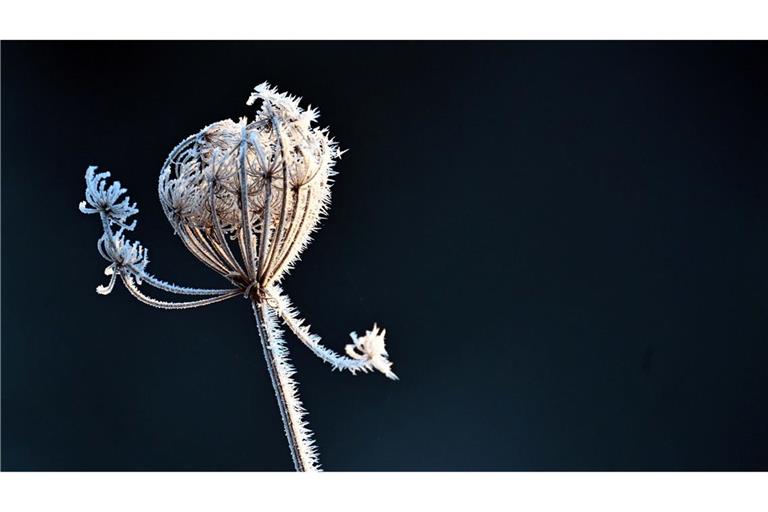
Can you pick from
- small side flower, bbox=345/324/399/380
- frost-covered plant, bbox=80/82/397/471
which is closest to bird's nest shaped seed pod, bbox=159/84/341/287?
frost-covered plant, bbox=80/82/397/471

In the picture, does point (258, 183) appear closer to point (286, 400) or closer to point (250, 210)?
point (250, 210)

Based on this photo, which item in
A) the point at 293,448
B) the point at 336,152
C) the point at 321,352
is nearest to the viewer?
the point at 321,352

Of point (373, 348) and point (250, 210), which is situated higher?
point (250, 210)

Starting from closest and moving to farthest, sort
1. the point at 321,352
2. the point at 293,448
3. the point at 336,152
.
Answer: the point at 321,352
the point at 293,448
the point at 336,152

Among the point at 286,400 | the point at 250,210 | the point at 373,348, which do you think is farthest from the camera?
the point at 250,210

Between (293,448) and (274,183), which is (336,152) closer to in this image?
(274,183)

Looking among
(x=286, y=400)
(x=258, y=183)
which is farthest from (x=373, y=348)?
(x=258, y=183)

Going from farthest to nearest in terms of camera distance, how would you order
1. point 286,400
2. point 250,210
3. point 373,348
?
point 250,210, point 286,400, point 373,348

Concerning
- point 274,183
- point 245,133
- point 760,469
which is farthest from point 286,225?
point 760,469
